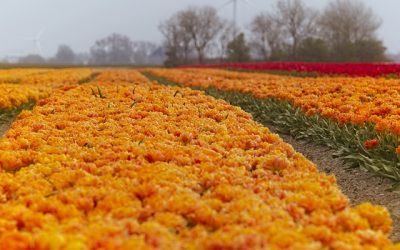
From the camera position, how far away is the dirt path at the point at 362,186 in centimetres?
608

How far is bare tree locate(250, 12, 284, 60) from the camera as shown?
9738 cm

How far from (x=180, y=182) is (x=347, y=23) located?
8113cm

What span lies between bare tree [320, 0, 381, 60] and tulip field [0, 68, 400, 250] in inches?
2770

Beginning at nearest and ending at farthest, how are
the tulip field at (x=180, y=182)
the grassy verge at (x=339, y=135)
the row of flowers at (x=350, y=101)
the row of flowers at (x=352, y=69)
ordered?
the tulip field at (x=180, y=182)
the grassy verge at (x=339, y=135)
the row of flowers at (x=350, y=101)
the row of flowers at (x=352, y=69)

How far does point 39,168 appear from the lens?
542 centimetres

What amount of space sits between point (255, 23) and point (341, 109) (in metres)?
94.8

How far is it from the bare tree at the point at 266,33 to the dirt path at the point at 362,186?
3461 inches

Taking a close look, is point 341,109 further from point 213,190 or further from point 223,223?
point 223,223

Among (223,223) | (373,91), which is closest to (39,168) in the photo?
(223,223)

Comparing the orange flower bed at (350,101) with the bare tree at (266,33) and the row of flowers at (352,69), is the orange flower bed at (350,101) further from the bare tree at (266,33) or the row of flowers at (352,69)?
the bare tree at (266,33)

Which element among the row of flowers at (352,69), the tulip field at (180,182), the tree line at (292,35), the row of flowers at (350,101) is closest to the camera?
the tulip field at (180,182)

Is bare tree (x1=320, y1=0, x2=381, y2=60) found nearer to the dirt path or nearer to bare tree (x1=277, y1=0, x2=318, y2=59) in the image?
bare tree (x1=277, y1=0, x2=318, y2=59)

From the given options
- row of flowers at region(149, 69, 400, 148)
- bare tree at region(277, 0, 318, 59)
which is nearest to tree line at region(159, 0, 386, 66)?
bare tree at region(277, 0, 318, 59)

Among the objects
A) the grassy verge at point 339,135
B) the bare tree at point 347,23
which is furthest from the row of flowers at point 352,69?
the bare tree at point 347,23
